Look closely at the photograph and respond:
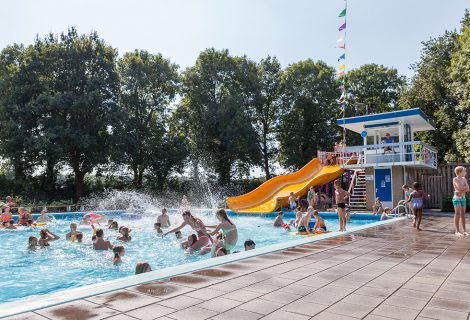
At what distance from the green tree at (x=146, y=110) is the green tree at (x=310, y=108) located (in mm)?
11126

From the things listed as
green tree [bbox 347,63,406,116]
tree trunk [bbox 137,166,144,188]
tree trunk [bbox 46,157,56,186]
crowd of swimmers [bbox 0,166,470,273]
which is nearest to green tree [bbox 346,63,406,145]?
green tree [bbox 347,63,406,116]

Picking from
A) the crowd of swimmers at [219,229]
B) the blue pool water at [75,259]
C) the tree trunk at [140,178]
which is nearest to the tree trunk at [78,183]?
the tree trunk at [140,178]

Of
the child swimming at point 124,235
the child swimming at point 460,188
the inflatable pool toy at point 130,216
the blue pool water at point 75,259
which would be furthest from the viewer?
the inflatable pool toy at point 130,216

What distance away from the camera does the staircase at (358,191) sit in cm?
1917

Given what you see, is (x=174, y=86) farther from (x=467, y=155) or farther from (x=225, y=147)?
(x=467, y=155)

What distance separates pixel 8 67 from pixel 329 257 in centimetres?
3147

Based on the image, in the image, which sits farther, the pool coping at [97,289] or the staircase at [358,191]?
the staircase at [358,191]

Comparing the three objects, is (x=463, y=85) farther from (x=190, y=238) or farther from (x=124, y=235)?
(x=124, y=235)

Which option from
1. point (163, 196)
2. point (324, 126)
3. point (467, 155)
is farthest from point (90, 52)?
point (467, 155)

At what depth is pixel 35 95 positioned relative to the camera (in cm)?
2797

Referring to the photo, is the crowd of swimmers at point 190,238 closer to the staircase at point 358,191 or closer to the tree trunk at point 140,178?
the staircase at point 358,191

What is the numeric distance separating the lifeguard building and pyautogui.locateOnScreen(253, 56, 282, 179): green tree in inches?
659

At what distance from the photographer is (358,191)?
19.9 m

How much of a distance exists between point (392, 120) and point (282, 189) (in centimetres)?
717
